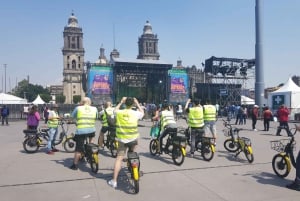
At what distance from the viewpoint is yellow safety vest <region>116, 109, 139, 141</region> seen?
19.7ft

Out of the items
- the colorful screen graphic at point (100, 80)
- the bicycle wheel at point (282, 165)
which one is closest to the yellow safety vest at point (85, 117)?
the bicycle wheel at point (282, 165)

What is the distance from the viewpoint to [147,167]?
7863mm

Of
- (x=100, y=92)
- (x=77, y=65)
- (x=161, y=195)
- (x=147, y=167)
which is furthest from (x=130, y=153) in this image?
(x=77, y=65)

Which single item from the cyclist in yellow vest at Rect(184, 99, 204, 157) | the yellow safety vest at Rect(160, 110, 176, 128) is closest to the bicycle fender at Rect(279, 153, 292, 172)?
the cyclist in yellow vest at Rect(184, 99, 204, 157)

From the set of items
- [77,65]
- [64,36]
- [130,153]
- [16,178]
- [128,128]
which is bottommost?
[16,178]

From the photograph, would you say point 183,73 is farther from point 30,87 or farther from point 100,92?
point 30,87

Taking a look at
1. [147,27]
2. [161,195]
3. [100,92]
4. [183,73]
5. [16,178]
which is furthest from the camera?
[147,27]

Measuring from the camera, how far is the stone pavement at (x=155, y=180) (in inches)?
220

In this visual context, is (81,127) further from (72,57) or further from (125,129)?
(72,57)

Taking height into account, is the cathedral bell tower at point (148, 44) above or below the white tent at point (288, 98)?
above

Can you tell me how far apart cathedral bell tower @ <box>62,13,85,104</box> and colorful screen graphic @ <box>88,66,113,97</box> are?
243ft

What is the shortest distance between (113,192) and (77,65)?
369ft

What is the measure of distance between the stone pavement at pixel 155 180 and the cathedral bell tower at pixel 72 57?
108 metres

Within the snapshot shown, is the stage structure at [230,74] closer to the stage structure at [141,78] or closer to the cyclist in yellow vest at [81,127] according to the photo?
the stage structure at [141,78]
